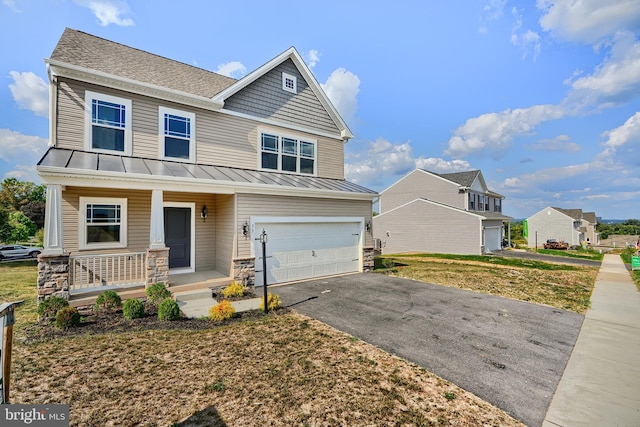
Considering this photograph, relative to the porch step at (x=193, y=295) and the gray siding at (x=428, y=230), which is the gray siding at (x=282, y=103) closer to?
the porch step at (x=193, y=295)

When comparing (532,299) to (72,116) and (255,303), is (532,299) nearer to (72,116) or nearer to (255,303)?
(255,303)

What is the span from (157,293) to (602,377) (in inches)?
363

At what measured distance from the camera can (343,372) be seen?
4.25m

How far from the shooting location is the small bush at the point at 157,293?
23.2 ft

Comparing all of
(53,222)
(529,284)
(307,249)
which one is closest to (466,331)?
(307,249)

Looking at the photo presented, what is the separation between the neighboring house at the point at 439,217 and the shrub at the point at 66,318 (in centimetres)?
2417

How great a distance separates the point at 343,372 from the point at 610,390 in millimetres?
3877

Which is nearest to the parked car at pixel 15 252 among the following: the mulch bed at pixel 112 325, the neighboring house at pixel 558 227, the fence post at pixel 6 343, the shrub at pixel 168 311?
the mulch bed at pixel 112 325

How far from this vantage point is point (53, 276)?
6664mm

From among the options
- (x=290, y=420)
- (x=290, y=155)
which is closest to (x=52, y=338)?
(x=290, y=420)

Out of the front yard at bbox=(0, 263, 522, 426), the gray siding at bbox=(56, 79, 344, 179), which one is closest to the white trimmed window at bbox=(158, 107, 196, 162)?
the gray siding at bbox=(56, 79, 344, 179)

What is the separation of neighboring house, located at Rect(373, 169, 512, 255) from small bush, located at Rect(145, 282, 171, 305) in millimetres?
22437

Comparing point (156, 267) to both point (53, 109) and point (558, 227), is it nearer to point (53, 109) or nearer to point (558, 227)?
point (53, 109)

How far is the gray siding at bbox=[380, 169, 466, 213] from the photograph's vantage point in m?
28.3
